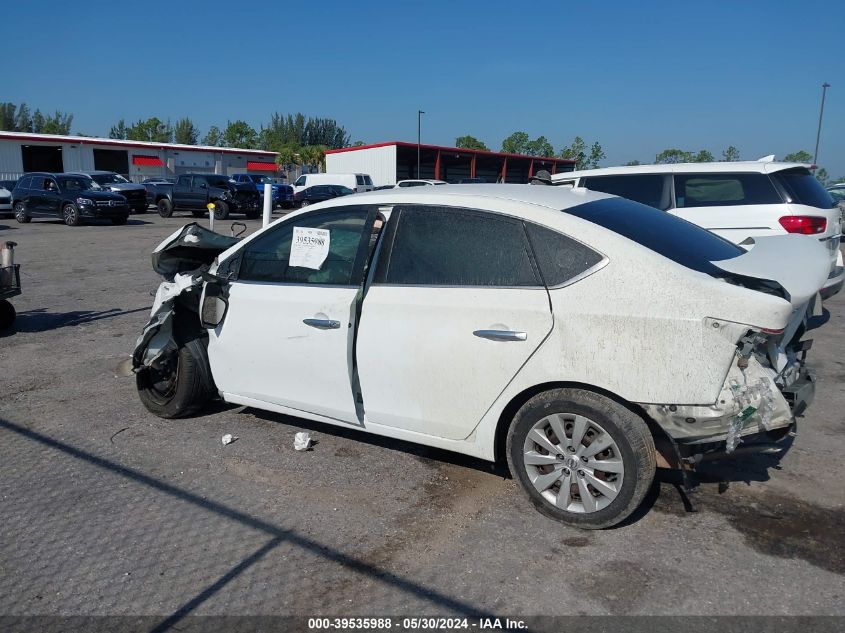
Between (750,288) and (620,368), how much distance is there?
734mm

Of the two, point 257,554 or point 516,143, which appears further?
point 516,143

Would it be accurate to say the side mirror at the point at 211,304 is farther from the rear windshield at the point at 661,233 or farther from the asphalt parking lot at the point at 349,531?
the rear windshield at the point at 661,233

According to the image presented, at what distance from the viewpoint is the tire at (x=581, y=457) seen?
3.39 metres

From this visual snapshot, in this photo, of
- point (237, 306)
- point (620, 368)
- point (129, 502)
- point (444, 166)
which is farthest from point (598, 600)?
point (444, 166)

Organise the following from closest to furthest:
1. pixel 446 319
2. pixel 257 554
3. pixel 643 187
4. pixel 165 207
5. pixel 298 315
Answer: pixel 257 554, pixel 446 319, pixel 298 315, pixel 643 187, pixel 165 207

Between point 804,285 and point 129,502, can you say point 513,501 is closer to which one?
point 804,285

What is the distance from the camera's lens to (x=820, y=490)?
4.06 metres

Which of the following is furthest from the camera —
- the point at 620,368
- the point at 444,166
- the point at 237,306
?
the point at 444,166

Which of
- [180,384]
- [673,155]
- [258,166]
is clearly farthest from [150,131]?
[180,384]

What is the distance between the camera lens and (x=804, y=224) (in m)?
7.48

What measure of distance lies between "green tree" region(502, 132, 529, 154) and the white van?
36.1m

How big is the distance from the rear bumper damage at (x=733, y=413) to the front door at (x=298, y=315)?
1766 mm

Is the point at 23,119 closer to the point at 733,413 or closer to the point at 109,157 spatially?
the point at 109,157

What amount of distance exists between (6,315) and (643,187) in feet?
24.6
